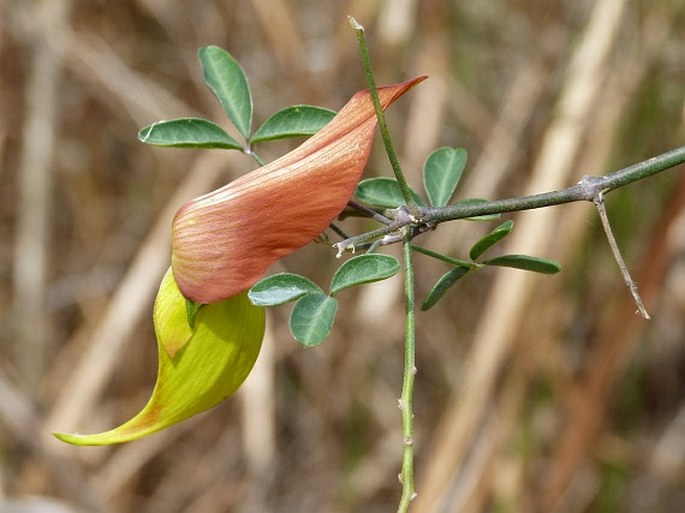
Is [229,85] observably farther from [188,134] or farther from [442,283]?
[442,283]

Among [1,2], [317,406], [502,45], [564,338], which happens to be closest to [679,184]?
[564,338]

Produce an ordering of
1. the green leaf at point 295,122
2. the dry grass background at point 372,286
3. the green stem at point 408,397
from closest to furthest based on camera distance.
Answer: the green stem at point 408,397 → the green leaf at point 295,122 → the dry grass background at point 372,286

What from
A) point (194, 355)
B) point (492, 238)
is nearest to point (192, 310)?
point (194, 355)

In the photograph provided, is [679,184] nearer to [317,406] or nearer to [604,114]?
[604,114]

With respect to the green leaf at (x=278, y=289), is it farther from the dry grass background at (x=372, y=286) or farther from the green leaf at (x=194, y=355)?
the dry grass background at (x=372, y=286)

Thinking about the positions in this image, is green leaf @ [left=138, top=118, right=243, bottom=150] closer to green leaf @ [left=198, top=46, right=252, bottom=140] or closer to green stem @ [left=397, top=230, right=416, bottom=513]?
green leaf @ [left=198, top=46, right=252, bottom=140]

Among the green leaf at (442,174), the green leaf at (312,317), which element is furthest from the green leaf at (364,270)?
the green leaf at (442,174)
